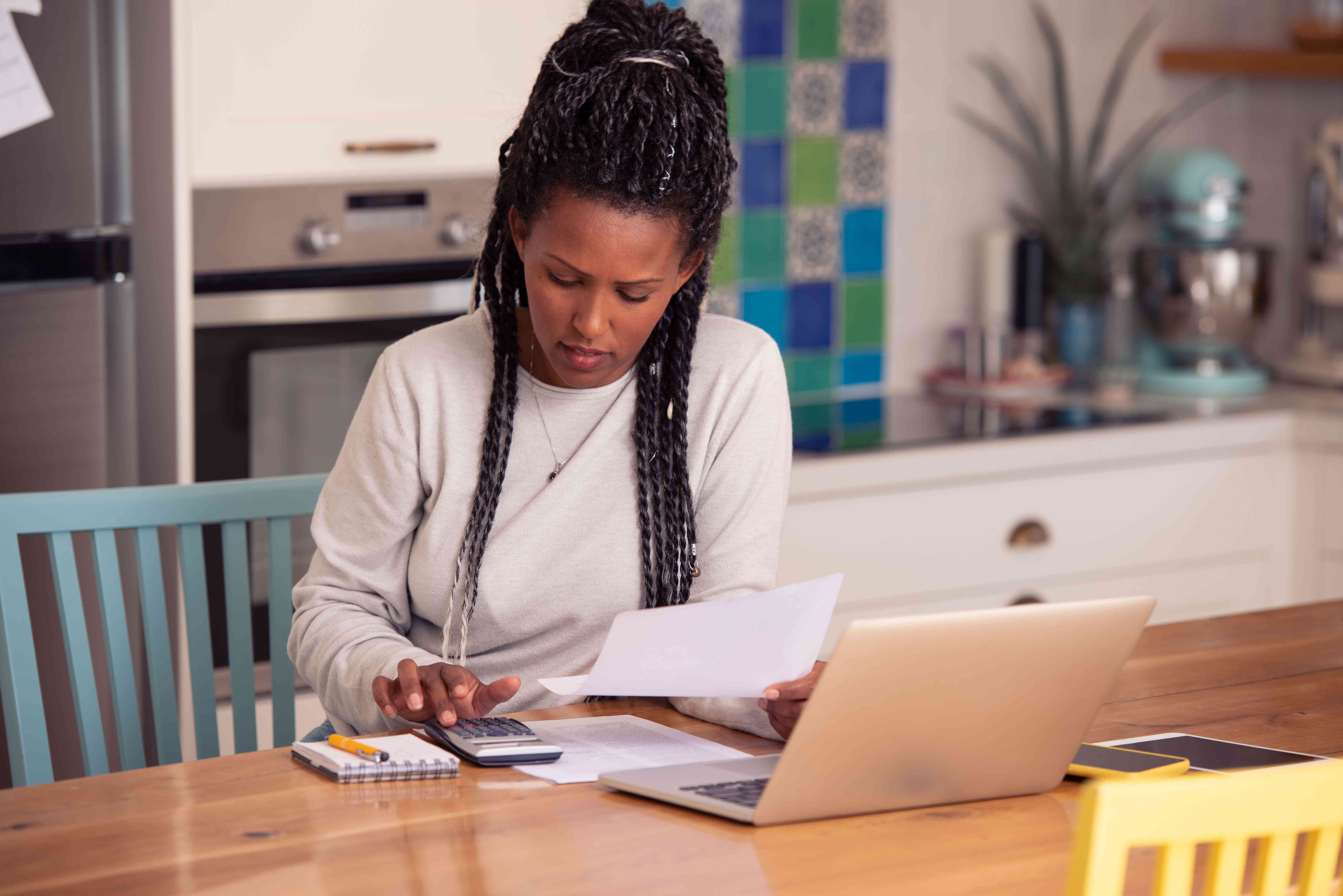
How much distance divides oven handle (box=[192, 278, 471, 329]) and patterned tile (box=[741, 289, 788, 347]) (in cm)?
77

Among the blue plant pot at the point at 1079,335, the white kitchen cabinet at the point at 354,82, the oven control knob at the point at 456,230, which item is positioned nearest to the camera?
the white kitchen cabinet at the point at 354,82

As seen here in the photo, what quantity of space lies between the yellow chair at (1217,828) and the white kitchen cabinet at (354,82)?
1.54m

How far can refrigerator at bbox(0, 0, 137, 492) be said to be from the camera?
2029 millimetres

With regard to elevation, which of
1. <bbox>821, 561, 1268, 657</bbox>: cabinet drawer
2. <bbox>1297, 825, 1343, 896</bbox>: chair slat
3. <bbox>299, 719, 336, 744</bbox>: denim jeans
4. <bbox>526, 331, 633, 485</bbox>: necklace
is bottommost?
<bbox>821, 561, 1268, 657</bbox>: cabinet drawer

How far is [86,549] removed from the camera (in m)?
2.18

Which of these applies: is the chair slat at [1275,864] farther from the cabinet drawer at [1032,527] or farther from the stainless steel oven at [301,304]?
the cabinet drawer at [1032,527]

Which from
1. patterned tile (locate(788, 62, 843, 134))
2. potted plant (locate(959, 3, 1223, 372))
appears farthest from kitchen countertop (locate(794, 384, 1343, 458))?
patterned tile (locate(788, 62, 843, 134))

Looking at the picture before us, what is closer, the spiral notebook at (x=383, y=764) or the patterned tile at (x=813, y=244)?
the spiral notebook at (x=383, y=764)

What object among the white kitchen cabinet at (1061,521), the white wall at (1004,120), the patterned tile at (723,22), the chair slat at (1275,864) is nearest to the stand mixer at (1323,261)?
the white wall at (1004,120)

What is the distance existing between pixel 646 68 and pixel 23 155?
1055 millimetres

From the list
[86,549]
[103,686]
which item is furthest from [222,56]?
[103,686]

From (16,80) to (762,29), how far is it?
142cm

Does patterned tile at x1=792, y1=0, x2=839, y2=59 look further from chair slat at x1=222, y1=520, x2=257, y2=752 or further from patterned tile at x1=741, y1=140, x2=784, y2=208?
chair slat at x1=222, y1=520, x2=257, y2=752

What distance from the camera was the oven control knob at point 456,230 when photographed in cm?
234
